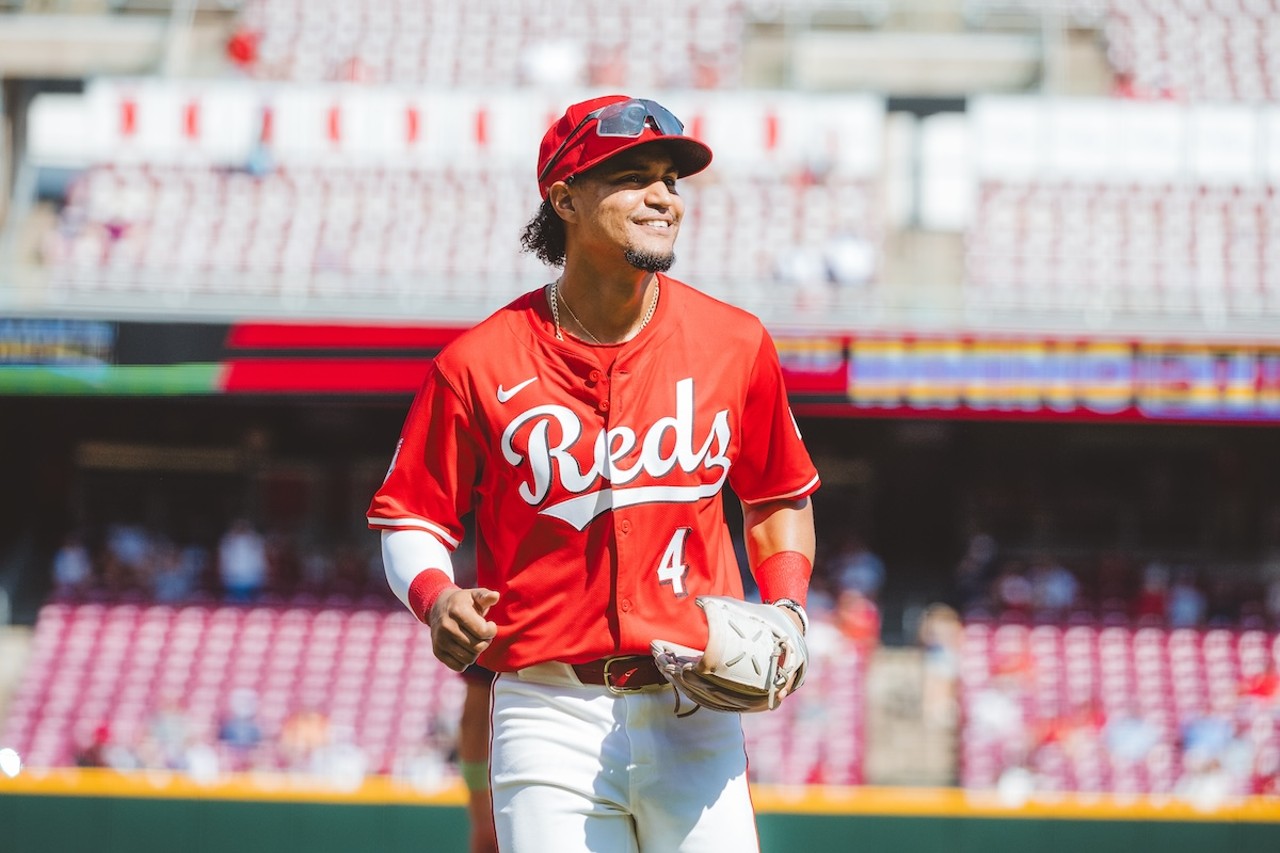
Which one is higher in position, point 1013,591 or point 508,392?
point 508,392

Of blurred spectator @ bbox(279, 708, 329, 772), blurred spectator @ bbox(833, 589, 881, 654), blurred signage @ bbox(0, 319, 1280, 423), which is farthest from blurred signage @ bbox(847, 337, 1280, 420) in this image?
blurred spectator @ bbox(279, 708, 329, 772)

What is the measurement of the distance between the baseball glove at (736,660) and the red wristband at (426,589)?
1.12ft

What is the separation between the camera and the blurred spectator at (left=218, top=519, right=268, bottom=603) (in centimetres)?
1094

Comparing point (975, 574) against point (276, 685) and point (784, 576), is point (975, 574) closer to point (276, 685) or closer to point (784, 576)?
point (276, 685)

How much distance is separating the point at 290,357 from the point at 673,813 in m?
7.59

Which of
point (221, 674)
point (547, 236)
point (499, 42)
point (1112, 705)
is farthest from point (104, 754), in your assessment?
point (547, 236)

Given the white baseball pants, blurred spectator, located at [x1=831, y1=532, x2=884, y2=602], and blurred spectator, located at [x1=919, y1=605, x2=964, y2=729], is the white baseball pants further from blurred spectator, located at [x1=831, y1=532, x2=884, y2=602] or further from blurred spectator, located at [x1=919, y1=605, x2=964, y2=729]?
blurred spectator, located at [x1=831, y1=532, x2=884, y2=602]

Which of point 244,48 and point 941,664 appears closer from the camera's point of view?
point 941,664

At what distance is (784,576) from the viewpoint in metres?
2.68

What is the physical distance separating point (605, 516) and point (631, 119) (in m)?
0.62

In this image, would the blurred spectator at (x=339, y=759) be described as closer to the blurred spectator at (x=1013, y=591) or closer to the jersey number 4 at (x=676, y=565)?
the blurred spectator at (x=1013, y=591)

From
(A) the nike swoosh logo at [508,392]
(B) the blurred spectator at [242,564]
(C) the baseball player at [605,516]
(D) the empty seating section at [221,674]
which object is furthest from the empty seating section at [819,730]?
(A) the nike swoosh logo at [508,392]

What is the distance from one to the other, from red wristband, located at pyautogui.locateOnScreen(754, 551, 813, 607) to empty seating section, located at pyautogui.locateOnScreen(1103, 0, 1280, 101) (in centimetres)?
1033

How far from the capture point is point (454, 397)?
2.61 meters
